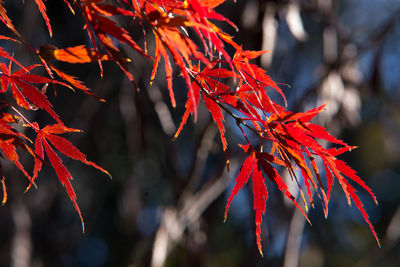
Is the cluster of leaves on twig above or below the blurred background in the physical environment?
above

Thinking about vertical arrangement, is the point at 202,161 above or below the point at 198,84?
below

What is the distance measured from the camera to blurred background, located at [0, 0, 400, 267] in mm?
1435

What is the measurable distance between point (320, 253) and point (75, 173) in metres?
2.74

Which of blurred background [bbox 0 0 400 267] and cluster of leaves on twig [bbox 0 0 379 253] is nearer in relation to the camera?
cluster of leaves on twig [bbox 0 0 379 253]

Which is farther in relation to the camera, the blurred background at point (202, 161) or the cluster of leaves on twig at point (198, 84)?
the blurred background at point (202, 161)

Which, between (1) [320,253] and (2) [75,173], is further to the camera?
(1) [320,253]

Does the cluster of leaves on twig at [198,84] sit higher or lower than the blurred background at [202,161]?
higher

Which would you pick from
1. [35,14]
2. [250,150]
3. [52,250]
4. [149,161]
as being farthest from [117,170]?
[250,150]

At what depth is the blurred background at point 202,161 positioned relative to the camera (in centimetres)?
143

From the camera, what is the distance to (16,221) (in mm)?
1646

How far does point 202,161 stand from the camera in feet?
4.62

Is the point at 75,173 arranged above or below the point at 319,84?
below

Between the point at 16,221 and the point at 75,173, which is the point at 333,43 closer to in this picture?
the point at 16,221

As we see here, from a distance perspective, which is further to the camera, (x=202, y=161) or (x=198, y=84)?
(x=202, y=161)
